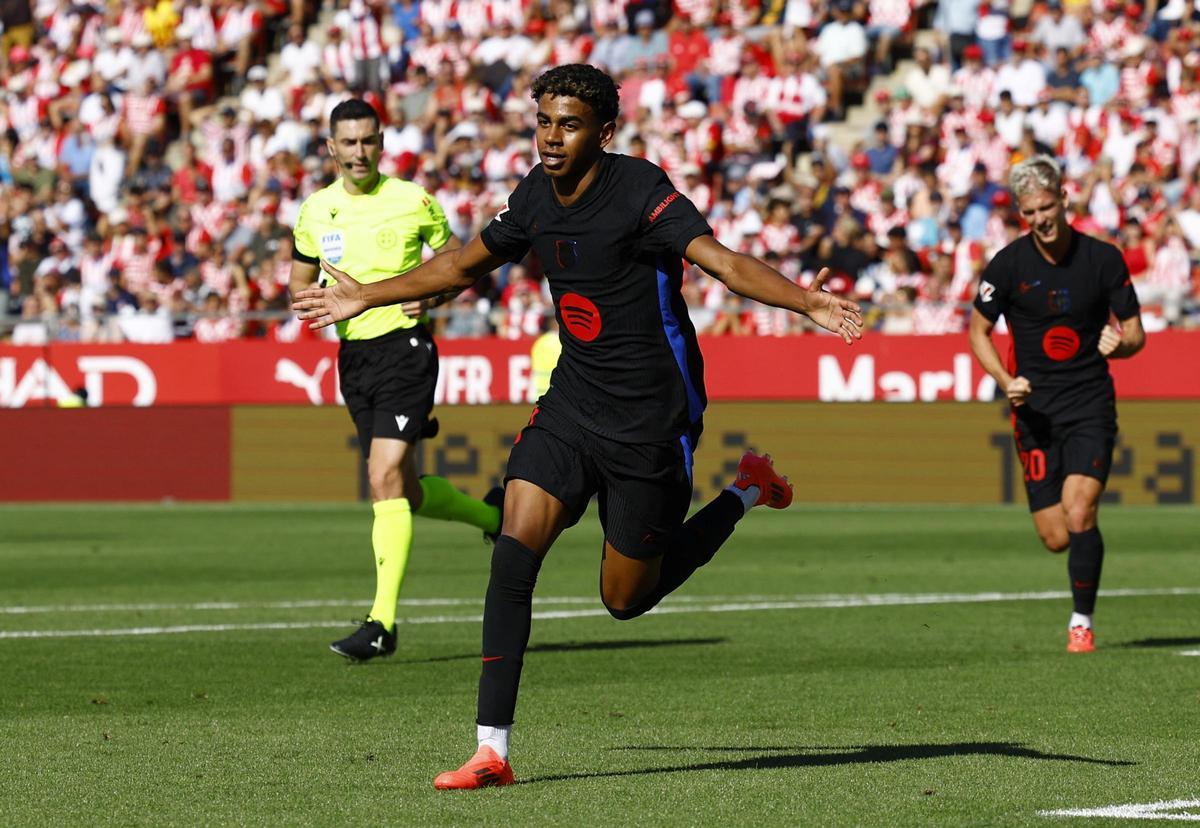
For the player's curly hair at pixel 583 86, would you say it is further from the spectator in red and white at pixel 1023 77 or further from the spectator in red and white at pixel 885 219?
the spectator in red and white at pixel 1023 77

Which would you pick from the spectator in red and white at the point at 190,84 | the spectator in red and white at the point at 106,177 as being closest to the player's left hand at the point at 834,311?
the spectator in red and white at the point at 106,177

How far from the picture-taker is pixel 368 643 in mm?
10453

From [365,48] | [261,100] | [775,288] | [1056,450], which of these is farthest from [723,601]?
[261,100]

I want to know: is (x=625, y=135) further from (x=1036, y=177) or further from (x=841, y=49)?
(x=1036, y=177)

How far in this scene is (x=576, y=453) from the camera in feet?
23.5

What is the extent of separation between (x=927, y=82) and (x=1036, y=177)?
17.4 meters

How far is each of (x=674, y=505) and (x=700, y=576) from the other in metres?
8.98

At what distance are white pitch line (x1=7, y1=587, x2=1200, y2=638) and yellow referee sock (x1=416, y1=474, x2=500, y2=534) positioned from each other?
891 millimetres

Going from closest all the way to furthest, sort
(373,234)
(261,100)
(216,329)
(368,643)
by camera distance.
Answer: (368,643)
(373,234)
(216,329)
(261,100)

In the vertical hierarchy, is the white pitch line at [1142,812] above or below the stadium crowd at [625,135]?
below

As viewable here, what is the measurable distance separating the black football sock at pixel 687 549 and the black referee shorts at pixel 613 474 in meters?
0.19

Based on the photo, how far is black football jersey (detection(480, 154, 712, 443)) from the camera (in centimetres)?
705

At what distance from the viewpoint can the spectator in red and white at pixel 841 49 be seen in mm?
29047

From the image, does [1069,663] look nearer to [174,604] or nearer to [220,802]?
[220,802]
